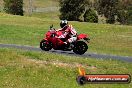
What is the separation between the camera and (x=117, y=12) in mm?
84000

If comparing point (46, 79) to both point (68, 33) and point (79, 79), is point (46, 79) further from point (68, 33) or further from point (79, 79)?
point (68, 33)

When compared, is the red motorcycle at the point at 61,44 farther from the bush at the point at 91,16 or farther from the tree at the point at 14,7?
the tree at the point at 14,7

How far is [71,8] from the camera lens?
77375mm

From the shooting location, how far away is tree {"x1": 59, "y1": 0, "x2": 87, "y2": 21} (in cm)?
7644

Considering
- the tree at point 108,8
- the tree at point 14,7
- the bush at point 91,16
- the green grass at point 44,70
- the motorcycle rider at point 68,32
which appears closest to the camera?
the green grass at point 44,70

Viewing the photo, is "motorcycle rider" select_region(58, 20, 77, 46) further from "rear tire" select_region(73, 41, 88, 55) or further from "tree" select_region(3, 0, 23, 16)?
"tree" select_region(3, 0, 23, 16)

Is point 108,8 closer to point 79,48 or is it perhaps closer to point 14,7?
point 14,7

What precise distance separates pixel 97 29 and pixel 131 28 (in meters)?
5.65

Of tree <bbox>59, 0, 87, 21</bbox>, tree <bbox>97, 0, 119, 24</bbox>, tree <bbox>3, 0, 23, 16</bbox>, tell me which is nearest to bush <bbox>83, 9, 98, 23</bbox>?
tree <bbox>59, 0, 87, 21</bbox>

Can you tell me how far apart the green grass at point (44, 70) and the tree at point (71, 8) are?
188 ft

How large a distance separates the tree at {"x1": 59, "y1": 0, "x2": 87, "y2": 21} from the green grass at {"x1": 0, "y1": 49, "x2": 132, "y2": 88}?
57.3m

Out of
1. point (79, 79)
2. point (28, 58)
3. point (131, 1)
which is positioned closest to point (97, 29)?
point (28, 58)

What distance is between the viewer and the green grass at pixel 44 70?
14.4m

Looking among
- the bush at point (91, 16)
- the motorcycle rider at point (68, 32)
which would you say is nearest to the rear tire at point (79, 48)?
the motorcycle rider at point (68, 32)
